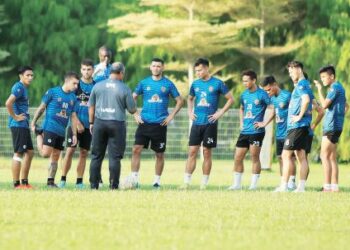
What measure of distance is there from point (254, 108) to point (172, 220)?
739 centimetres

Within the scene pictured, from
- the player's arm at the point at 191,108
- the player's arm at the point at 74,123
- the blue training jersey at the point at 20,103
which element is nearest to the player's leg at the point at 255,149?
the player's arm at the point at 191,108

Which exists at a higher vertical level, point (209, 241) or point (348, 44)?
point (348, 44)

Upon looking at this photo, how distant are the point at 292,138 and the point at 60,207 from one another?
5.21 meters

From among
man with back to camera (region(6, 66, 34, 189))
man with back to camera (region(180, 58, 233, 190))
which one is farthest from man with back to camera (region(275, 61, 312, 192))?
man with back to camera (region(6, 66, 34, 189))

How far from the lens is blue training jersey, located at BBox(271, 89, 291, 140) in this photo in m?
19.2

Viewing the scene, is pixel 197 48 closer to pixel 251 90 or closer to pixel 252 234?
pixel 251 90

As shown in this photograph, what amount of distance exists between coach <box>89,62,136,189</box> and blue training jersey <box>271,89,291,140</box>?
2.70 meters

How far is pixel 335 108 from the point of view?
18.5 meters

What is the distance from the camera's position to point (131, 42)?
47.2 metres

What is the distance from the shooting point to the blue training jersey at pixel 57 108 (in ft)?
61.5

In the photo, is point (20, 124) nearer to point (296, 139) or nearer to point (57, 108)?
point (57, 108)

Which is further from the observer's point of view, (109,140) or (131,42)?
(131,42)

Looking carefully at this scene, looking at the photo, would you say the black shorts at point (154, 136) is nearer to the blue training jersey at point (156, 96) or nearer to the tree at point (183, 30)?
the blue training jersey at point (156, 96)

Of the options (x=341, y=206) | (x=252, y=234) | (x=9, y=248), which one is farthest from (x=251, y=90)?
Answer: (x=9, y=248)
